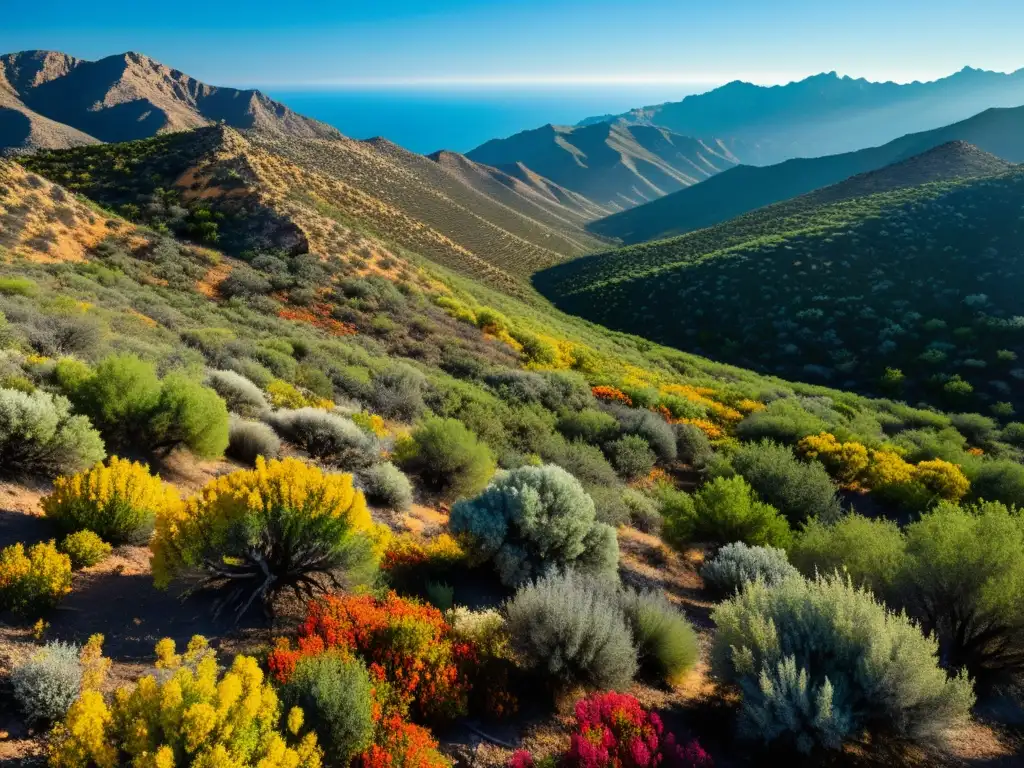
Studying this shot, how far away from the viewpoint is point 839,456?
42.1 feet

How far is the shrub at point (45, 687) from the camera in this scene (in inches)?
116

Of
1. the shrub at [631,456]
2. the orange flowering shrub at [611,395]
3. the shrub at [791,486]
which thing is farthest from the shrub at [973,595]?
the orange flowering shrub at [611,395]

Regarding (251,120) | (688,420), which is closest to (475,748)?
(688,420)

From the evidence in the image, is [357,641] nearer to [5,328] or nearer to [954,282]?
[5,328]

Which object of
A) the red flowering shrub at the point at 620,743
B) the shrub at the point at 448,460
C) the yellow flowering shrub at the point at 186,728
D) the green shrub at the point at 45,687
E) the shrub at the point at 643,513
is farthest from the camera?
the shrub at the point at 643,513

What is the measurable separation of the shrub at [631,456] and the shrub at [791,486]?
6.41ft

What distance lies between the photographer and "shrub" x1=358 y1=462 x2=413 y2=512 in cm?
739

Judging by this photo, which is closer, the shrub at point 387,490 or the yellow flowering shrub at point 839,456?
the shrub at point 387,490

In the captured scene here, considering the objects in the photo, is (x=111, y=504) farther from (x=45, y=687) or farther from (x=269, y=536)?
(x=45, y=687)

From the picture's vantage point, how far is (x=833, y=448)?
13188 mm

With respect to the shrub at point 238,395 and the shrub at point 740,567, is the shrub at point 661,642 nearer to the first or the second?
the shrub at point 740,567

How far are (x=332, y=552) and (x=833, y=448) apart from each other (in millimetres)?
12527

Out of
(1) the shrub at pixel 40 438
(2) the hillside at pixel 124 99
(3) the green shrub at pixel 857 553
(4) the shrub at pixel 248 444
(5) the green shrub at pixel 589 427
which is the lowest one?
(5) the green shrub at pixel 589 427

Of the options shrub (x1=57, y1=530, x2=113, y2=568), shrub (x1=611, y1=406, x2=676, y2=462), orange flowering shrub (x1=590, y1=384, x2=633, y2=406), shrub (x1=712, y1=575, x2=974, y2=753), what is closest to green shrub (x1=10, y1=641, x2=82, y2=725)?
shrub (x1=57, y1=530, x2=113, y2=568)
